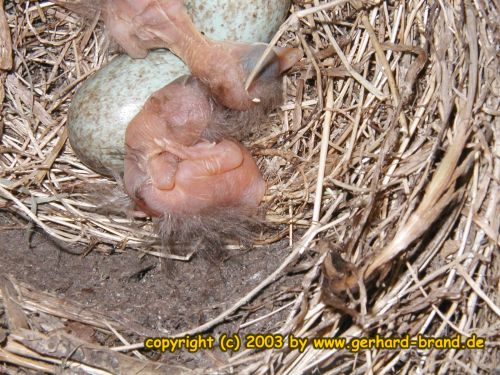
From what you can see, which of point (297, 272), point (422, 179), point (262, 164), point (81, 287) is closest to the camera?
point (422, 179)

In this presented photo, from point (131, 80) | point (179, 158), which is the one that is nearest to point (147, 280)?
point (179, 158)

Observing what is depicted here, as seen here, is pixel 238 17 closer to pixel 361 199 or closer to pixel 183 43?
pixel 183 43

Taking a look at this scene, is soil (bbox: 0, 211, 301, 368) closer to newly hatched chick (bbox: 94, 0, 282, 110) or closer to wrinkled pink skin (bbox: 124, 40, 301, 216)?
wrinkled pink skin (bbox: 124, 40, 301, 216)

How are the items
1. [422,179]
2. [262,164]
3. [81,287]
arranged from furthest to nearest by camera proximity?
[262,164] → [81,287] → [422,179]

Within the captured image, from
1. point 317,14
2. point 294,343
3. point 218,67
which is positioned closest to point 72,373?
point 294,343

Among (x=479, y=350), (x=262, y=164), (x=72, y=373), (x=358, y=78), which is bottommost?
(x=72, y=373)

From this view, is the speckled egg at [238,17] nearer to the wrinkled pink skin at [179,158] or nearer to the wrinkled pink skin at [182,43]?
the wrinkled pink skin at [182,43]

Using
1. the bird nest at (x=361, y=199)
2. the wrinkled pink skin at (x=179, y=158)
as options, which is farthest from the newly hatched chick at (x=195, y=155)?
the bird nest at (x=361, y=199)

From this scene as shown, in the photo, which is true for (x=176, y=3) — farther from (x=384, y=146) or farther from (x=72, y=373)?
(x=72, y=373)
